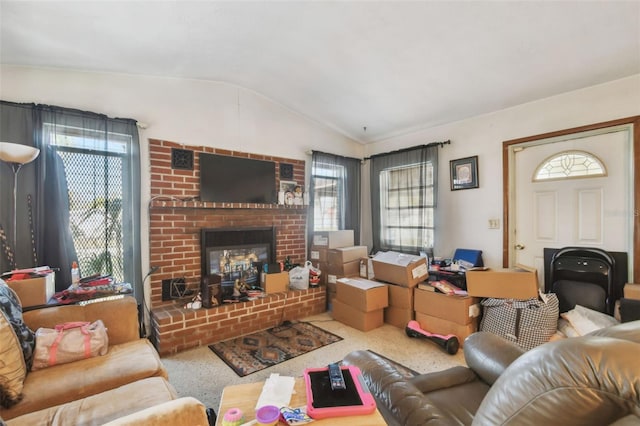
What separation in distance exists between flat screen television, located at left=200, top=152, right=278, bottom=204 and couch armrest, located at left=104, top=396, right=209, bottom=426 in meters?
2.43

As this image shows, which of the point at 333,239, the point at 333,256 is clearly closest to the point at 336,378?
the point at 333,256

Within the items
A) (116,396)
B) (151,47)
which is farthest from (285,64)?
(116,396)

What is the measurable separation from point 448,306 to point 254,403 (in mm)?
2136

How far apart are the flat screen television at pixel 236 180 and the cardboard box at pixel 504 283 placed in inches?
92.0

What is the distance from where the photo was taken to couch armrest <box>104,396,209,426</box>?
964 mm

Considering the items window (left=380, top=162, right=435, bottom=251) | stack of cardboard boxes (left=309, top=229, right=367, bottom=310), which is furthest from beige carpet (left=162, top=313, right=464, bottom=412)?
window (left=380, top=162, right=435, bottom=251)

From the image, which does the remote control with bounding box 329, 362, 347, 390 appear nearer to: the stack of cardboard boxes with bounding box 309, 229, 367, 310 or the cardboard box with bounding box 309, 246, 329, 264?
the stack of cardboard boxes with bounding box 309, 229, 367, 310

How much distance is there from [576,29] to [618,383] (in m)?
2.39

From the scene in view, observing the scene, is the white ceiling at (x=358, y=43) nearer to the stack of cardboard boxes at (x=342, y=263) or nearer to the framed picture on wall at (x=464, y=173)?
the framed picture on wall at (x=464, y=173)

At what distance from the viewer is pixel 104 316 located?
6.53 feet

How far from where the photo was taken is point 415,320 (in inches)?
121

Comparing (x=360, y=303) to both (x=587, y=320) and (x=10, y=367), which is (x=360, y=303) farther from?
(x=10, y=367)

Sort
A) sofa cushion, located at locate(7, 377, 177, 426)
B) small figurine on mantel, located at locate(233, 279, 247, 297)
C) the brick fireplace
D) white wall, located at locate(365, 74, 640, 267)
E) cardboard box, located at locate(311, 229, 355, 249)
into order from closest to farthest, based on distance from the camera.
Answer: sofa cushion, located at locate(7, 377, 177, 426) < white wall, located at locate(365, 74, 640, 267) < the brick fireplace < small figurine on mantel, located at locate(233, 279, 247, 297) < cardboard box, located at locate(311, 229, 355, 249)

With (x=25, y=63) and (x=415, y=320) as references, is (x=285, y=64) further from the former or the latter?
(x=415, y=320)
